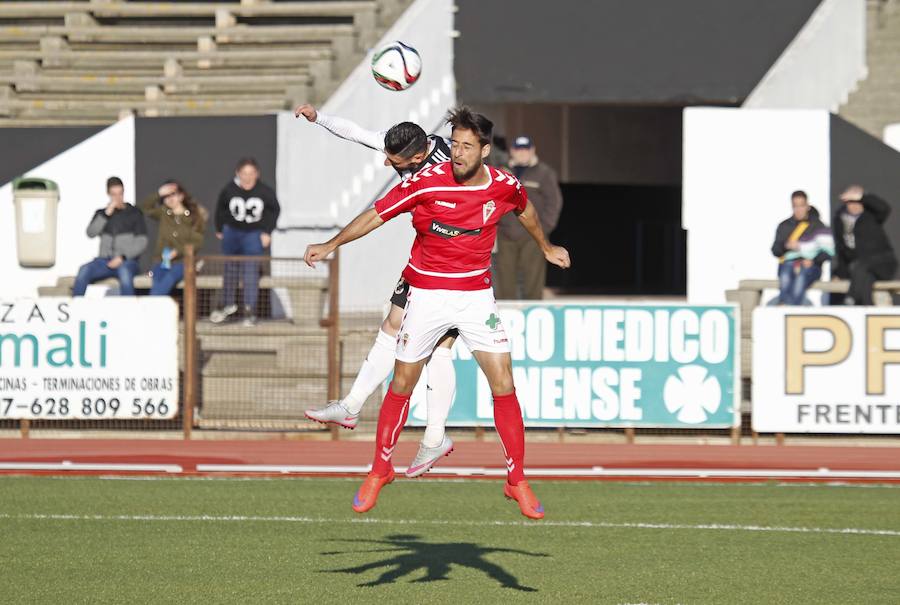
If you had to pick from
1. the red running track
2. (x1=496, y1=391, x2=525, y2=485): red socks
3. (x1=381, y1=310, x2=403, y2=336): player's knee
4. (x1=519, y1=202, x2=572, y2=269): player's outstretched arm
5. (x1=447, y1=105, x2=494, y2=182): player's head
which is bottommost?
the red running track

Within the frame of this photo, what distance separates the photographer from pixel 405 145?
31.8 feet

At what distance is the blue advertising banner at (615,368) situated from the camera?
16.8 meters

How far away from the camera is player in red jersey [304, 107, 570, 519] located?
8992 millimetres

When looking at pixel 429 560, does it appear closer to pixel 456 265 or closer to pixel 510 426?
pixel 510 426

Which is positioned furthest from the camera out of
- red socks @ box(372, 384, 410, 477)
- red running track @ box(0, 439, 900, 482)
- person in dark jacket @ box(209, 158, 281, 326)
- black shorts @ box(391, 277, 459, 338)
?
person in dark jacket @ box(209, 158, 281, 326)

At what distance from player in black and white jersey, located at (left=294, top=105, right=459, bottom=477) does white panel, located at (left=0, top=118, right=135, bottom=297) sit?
12.0 metres

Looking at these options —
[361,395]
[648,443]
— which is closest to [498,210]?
[361,395]

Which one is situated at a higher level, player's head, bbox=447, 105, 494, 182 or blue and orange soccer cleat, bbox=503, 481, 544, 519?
player's head, bbox=447, 105, 494, 182

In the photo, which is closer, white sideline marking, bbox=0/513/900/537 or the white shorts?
the white shorts

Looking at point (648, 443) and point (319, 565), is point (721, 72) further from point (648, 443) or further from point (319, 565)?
point (319, 565)

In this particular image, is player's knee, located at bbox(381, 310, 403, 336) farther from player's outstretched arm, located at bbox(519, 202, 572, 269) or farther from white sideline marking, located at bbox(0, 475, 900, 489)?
white sideline marking, located at bbox(0, 475, 900, 489)

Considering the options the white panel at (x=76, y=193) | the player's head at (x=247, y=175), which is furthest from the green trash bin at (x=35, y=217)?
the player's head at (x=247, y=175)

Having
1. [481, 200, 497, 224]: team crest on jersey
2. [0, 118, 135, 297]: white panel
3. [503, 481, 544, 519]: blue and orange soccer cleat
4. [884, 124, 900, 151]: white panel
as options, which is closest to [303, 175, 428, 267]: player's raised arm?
[481, 200, 497, 224]: team crest on jersey

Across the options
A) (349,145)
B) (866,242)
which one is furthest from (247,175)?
(866,242)
